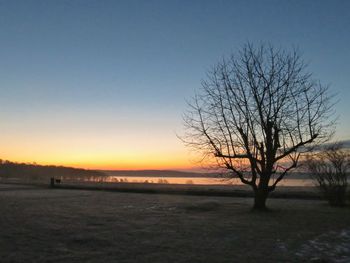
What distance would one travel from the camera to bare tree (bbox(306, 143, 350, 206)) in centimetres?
2261

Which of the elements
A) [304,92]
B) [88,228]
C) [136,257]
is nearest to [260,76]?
[304,92]

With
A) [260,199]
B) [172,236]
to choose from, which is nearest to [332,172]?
[260,199]

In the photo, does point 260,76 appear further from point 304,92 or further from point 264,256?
point 264,256

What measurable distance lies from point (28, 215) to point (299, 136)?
1278 centimetres

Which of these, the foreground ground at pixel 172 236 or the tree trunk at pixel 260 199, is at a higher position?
the tree trunk at pixel 260 199

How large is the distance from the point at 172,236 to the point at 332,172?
13.9 metres

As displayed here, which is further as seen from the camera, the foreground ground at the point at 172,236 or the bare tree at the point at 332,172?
the bare tree at the point at 332,172

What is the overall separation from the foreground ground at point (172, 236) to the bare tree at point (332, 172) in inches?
150

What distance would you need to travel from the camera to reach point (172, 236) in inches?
488

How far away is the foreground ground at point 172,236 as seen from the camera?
9.69 m

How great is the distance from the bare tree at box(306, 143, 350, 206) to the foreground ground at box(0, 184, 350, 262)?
381 cm

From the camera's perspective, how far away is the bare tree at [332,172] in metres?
22.6

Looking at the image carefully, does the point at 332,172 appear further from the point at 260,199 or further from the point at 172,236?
the point at 172,236

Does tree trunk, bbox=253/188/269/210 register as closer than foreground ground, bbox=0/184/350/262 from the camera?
No
